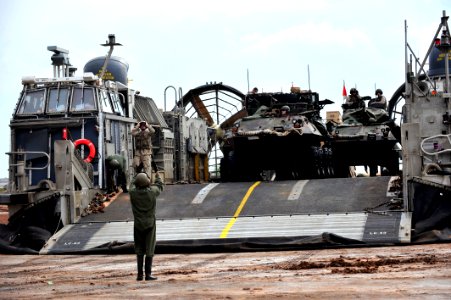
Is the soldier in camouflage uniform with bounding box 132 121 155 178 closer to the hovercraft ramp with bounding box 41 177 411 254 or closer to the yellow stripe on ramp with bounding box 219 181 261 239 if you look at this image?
the hovercraft ramp with bounding box 41 177 411 254

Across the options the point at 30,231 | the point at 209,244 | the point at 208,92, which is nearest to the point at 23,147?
the point at 30,231

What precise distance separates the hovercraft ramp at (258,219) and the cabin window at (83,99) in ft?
Answer: 7.28

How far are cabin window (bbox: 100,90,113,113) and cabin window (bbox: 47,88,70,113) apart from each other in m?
0.74

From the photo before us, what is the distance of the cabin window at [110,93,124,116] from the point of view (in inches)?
858

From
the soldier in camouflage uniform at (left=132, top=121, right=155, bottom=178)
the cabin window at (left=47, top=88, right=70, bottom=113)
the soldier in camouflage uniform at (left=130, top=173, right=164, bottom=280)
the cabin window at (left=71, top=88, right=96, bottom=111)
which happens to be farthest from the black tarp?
the cabin window at (left=47, top=88, right=70, bottom=113)

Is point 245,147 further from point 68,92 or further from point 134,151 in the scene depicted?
point 68,92

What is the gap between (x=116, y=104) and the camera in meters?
22.0

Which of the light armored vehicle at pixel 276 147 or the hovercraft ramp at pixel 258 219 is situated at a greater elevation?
the light armored vehicle at pixel 276 147

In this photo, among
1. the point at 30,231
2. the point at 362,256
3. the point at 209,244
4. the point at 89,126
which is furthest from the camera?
the point at 89,126

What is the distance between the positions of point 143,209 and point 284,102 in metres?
13.7

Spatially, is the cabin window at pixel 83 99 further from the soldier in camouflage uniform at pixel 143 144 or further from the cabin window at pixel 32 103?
the soldier in camouflage uniform at pixel 143 144

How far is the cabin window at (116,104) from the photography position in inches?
858

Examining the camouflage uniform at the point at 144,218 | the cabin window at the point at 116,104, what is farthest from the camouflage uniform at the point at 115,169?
the camouflage uniform at the point at 144,218

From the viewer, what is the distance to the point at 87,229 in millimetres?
17797
